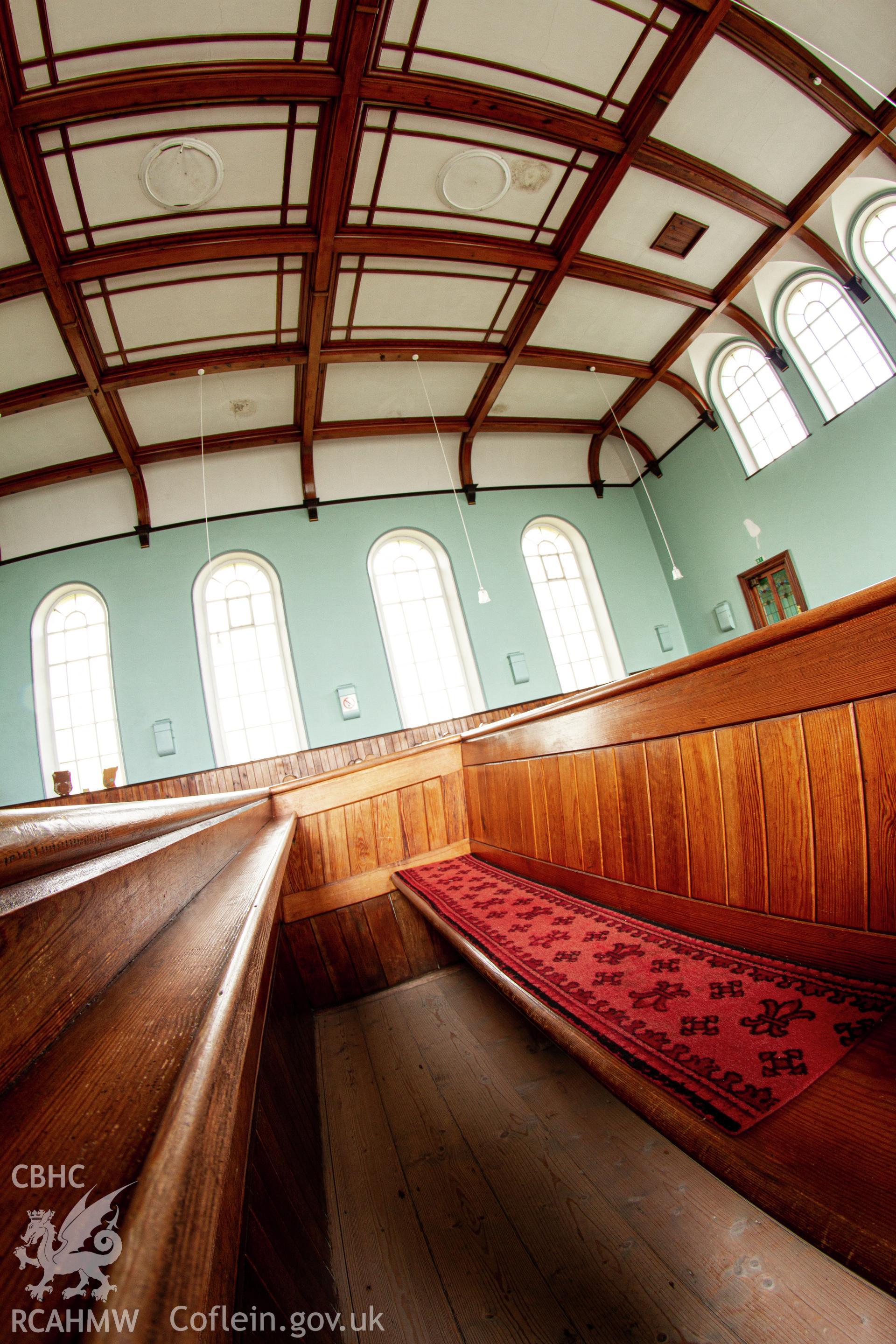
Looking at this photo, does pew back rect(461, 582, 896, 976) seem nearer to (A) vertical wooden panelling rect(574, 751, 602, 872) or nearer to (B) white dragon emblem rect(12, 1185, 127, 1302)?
(A) vertical wooden panelling rect(574, 751, 602, 872)

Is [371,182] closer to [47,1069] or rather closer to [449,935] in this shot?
[449,935]

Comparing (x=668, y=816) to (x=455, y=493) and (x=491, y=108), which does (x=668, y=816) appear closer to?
(x=491, y=108)

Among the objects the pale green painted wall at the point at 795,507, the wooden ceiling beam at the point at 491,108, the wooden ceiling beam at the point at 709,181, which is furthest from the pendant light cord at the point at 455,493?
the wooden ceiling beam at the point at 709,181

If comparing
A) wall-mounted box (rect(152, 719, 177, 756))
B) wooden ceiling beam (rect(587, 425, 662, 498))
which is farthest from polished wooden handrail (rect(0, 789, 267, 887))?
wooden ceiling beam (rect(587, 425, 662, 498))

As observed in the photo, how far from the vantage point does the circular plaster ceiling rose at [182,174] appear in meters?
4.50

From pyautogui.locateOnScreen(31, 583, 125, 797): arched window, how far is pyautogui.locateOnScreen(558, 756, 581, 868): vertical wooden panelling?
669cm

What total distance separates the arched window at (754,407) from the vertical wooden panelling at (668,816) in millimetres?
7732

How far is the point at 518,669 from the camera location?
831 cm

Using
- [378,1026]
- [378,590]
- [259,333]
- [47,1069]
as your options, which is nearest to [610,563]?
[378,590]

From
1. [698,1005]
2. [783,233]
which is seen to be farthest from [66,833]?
[783,233]

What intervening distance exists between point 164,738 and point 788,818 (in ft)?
23.8

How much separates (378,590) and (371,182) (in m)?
4.44

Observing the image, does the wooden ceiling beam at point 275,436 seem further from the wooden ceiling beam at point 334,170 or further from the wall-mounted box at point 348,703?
the wall-mounted box at point 348,703

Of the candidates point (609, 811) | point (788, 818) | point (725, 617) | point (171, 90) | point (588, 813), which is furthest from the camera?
point (725, 617)
